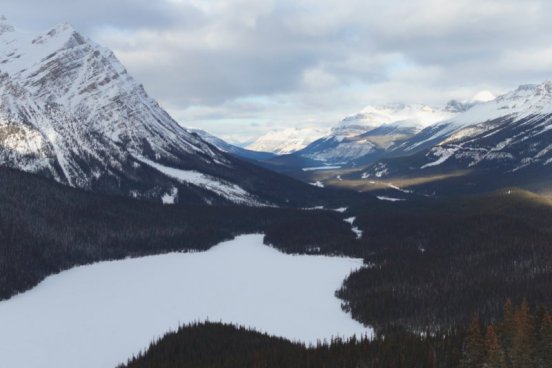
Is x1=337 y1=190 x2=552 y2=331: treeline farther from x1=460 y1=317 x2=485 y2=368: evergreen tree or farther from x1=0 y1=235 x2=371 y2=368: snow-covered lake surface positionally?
x1=460 y1=317 x2=485 y2=368: evergreen tree

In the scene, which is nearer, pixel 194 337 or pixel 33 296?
pixel 194 337

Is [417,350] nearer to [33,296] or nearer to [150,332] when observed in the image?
[150,332]

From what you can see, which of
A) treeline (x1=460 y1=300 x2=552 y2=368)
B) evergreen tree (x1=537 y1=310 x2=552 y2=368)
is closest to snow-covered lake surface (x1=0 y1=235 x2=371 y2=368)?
treeline (x1=460 y1=300 x2=552 y2=368)

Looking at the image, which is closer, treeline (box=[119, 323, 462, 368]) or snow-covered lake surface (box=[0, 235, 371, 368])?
treeline (box=[119, 323, 462, 368])

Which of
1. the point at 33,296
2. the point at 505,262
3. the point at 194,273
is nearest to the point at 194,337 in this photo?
the point at 33,296

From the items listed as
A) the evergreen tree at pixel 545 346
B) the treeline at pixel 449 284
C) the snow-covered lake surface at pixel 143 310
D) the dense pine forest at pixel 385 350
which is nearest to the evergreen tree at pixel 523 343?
the dense pine forest at pixel 385 350

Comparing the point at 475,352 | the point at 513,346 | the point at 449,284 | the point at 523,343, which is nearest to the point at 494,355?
the point at 523,343

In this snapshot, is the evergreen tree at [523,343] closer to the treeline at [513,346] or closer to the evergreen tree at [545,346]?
the treeline at [513,346]
